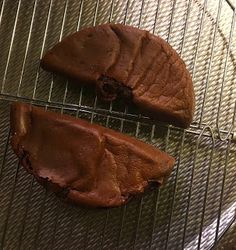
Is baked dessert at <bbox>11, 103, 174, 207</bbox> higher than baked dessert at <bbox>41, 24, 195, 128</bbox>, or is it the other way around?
baked dessert at <bbox>41, 24, 195, 128</bbox>

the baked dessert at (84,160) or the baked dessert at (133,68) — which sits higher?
the baked dessert at (133,68)

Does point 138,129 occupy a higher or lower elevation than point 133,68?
lower

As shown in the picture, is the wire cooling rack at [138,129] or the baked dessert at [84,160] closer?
the baked dessert at [84,160]

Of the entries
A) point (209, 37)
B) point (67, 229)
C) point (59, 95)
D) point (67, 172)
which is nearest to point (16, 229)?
point (67, 229)

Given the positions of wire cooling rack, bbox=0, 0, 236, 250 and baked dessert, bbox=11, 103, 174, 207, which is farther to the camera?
wire cooling rack, bbox=0, 0, 236, 250

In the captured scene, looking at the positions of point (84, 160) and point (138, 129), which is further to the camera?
point (138, 129)
